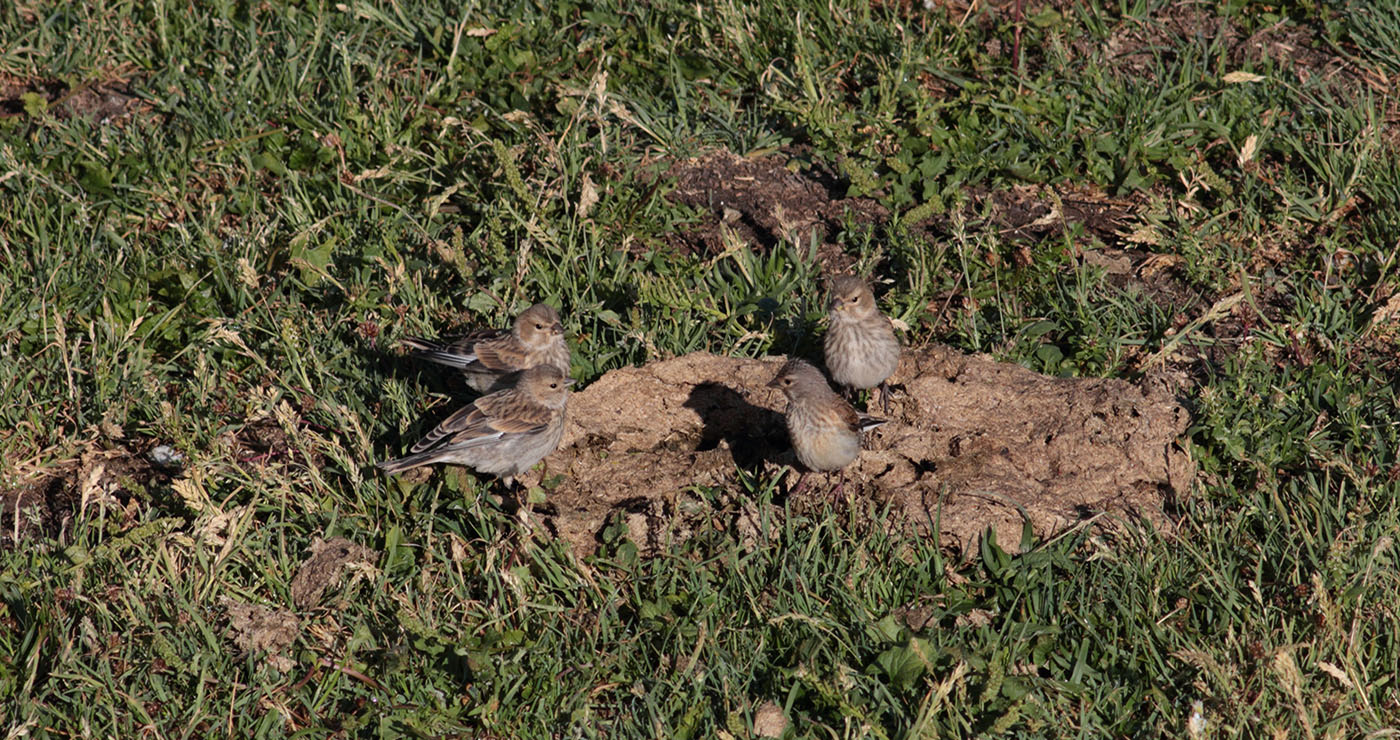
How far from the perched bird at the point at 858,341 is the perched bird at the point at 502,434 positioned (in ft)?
4.86

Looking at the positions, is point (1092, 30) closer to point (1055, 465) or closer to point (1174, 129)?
point (1174, 129)

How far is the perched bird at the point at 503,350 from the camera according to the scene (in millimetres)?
7172

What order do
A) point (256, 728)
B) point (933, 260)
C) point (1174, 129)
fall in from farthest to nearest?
point (1174, 129) → point (933, 260) → point (256, 728)

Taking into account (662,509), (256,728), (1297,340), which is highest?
(1297,340)

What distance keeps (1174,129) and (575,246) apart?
3980 mm

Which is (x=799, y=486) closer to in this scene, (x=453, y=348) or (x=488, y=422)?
(x=488, y=422)

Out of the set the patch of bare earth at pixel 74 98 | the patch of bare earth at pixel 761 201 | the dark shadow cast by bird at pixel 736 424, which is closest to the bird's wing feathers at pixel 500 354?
the dark shadow cast by bird at pixel 736 424

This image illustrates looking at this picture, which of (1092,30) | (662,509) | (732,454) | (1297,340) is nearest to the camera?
(662,509)

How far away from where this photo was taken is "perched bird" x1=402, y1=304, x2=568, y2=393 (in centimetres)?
717

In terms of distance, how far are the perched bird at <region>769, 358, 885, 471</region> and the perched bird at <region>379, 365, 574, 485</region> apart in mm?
1255

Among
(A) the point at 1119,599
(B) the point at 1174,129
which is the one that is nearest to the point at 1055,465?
(A) the point at 1119,599

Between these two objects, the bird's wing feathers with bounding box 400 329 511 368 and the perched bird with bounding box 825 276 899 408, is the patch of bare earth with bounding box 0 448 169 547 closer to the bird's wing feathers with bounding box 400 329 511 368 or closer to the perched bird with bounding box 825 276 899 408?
the bird's wing feathers with bounding box 400 329 511 368

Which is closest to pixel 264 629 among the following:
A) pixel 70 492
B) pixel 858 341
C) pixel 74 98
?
pixel 70 492

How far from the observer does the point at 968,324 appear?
24.6 ft
